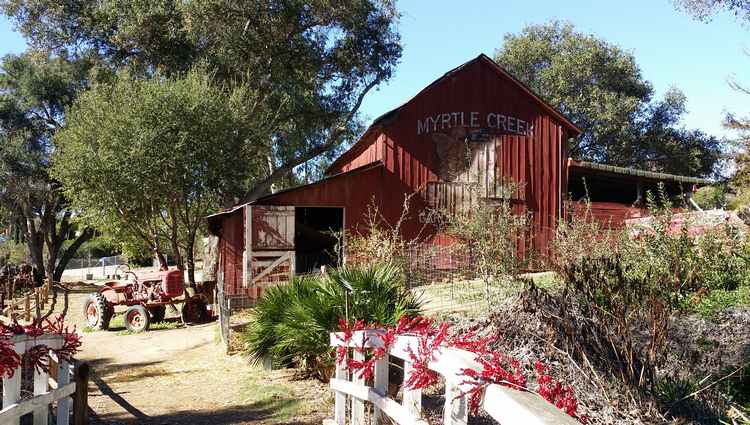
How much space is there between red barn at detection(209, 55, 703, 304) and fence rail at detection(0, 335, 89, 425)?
10.6 m

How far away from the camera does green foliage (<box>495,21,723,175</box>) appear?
36281 mm

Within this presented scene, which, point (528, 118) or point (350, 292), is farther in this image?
point (528, 118)

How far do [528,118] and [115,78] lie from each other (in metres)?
15.6

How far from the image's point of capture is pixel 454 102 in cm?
1964

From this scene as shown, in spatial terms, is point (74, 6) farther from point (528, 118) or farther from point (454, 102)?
point (528, 118)

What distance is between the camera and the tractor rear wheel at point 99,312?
1603cm

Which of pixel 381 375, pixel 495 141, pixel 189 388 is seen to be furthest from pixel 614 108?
pixel 381 375

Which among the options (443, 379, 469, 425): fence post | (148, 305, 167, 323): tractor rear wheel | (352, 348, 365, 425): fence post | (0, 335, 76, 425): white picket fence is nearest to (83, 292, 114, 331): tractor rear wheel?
(148, 305, 167, 323): tractor rear wheel

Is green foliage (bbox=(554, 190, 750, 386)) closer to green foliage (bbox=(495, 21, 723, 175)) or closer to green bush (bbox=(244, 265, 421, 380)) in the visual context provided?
green bush (bbox=(244, 265, 421, 380))

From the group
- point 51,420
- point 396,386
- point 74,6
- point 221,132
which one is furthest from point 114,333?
point 74,6

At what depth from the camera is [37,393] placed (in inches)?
207

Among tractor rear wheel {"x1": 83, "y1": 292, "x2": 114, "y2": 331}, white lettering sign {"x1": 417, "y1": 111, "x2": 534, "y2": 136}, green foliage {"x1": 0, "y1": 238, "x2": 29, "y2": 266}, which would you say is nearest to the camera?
tractor rear wheel {"x1": 83, "y1": 292, "x2": 114, "y2": 331}

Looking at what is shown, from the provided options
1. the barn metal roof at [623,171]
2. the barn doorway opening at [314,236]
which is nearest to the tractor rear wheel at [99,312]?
the barn doorway opening at [314,236]

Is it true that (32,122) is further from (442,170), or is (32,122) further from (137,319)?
(442,170)
